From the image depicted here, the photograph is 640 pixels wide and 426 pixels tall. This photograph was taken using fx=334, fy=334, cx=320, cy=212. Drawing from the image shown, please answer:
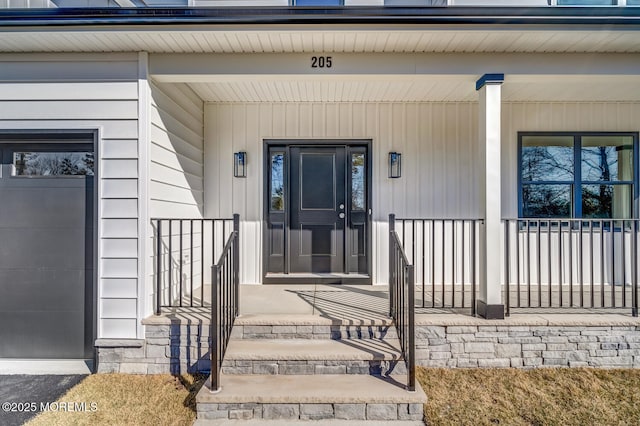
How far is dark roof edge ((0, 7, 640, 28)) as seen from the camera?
262 centimetres

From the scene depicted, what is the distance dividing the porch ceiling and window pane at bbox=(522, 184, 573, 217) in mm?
1129

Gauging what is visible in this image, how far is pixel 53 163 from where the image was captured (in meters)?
3.12

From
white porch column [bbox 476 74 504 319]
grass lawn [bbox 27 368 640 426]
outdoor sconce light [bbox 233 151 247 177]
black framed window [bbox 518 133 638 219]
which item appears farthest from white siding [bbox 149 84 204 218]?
black framed window [bbox 518 133 638 219]

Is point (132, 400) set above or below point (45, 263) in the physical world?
below

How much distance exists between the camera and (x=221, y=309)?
8.48ft

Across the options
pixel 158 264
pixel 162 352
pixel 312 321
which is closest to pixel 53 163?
pixel 158 264

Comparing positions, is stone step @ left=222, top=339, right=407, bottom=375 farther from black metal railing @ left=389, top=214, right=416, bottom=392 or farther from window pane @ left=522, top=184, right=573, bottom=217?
window pane @ left=522, top=184, right=573, bottom=217

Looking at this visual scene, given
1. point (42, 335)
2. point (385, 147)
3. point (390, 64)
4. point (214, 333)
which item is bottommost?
point (42, 335)

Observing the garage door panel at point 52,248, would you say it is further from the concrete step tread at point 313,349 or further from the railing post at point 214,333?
the concrete step tread at point 313,349

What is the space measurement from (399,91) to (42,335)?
4.40m

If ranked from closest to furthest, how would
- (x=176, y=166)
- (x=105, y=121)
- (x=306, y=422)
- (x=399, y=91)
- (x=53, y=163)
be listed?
(x=306, y=422), (x=105, y=121), (x=53, y=163), (x=176, y=166), (x=399, y=91)

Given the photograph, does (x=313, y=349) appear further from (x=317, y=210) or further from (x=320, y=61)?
(x=320, y=61)

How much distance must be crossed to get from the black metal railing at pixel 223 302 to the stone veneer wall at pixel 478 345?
13.4 inches

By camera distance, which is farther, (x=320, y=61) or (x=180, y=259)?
(x=180, y=259)
